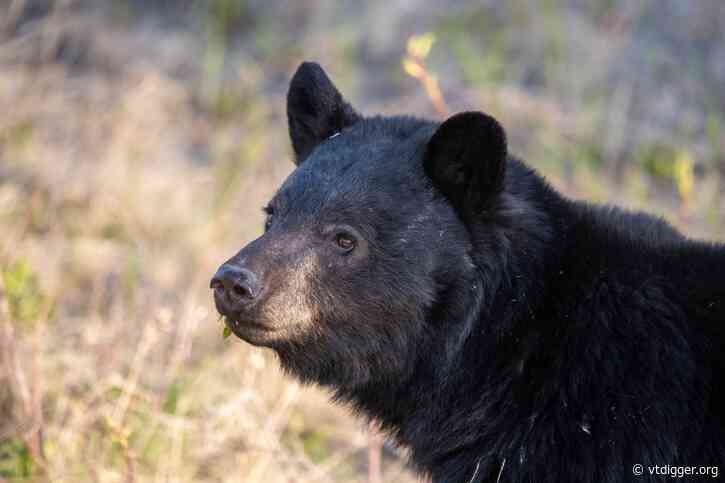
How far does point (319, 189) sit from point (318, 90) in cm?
72

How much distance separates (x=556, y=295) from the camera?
3625 millimetres

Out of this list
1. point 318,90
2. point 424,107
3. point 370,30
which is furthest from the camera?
point 370,30

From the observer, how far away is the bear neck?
11.8ft

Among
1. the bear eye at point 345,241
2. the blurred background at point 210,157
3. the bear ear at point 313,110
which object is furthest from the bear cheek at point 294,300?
the blurred background at point 210,157

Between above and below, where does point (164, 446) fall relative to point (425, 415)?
below

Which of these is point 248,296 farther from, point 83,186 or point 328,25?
point 328,25

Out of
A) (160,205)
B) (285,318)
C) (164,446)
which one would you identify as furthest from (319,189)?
(160,205)

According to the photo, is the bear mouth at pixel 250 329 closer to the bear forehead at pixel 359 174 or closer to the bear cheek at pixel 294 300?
the bear cheek at pixel 294 300

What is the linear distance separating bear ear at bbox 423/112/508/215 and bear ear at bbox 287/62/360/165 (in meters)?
0.65

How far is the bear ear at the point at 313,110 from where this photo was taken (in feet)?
13.9

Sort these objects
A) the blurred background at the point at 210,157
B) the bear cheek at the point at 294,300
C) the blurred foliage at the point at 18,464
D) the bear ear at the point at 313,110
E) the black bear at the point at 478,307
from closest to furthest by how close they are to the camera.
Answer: the black bear at the point at 478,307
the bear cheek at the point at 294,300
the bear ear at the point at 313,110
the blurred foliage at the point at 18,464
the blurred background at the point at 210,157

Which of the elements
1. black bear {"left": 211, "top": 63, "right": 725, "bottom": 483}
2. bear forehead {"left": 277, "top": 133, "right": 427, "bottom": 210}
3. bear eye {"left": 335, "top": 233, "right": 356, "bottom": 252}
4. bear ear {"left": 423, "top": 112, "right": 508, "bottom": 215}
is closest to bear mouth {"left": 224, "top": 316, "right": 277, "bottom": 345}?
black bear {"left": 211, "top": 63, "right": 725, "bottom": 483}

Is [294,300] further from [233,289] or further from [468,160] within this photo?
[468,160]

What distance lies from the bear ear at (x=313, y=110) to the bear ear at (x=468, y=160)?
65cm
